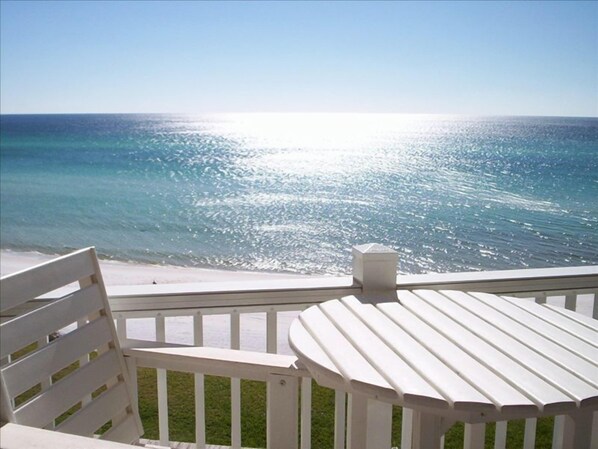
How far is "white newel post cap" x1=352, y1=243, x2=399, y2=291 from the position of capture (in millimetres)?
2021

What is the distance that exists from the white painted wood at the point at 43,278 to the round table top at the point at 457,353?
653 mm

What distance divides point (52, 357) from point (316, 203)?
77.0 ft

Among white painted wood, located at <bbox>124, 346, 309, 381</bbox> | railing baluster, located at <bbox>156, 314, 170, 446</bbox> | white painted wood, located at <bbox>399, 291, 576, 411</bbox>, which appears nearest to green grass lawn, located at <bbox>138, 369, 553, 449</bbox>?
railing baluster, located at <bbox>156, 314, 170, 446</bbox>

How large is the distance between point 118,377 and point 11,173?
3595 centimetres

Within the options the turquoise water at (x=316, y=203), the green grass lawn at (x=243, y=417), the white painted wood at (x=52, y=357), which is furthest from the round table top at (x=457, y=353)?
the turquoise water at (x=316, y=203)

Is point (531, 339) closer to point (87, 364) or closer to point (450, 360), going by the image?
point (450, 360)

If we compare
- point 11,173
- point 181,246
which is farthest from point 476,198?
point 11,173

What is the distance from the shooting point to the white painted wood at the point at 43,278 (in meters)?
1.34

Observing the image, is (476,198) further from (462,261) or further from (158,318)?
(158,318)

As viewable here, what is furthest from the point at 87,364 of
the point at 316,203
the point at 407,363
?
the point at 316,203

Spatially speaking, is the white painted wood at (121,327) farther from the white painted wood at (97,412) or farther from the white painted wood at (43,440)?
the white painted wood at (43,440)

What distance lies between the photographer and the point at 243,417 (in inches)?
152

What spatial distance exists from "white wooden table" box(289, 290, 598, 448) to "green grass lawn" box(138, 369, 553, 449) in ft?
6.42

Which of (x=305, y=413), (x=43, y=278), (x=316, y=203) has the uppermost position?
(x=43, y=278)
